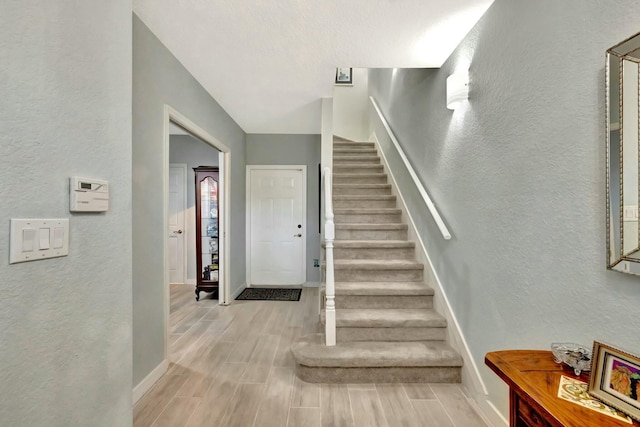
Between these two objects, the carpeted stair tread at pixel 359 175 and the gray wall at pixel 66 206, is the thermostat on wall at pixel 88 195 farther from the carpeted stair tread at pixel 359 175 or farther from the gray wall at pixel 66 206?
the carpeted stair tread at pixel 359 175

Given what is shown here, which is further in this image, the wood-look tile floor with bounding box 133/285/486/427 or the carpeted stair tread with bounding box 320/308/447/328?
the carpeted stair tread with bounding box 320/308/447/328

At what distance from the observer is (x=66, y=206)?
3.13 ft

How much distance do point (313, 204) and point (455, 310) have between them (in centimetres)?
297

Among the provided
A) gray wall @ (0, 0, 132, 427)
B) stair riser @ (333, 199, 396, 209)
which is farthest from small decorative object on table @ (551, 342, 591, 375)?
stair riser @ (333, 199, 396, 209)

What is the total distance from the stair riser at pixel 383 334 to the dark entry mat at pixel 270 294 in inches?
72.7

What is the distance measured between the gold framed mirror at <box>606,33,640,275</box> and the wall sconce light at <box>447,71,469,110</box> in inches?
38.5

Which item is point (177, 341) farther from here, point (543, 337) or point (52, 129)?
point (543, 337)

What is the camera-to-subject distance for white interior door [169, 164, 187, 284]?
16.0 feet

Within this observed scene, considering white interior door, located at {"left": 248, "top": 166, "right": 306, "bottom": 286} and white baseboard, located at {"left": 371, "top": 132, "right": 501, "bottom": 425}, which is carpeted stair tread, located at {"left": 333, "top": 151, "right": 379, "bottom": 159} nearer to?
white interior door, located at {"left": 248, "top": 166, "right": 306, "bottom": 286}

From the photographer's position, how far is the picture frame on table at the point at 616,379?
2.50 ft

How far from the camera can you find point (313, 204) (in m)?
4.80

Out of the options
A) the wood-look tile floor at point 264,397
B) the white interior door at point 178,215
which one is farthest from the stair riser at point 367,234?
the white interior door at point 178,215

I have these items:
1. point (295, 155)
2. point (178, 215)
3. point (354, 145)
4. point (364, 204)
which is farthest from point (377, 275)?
point (178, 215)

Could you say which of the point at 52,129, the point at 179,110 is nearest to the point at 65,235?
the point at 52,129
